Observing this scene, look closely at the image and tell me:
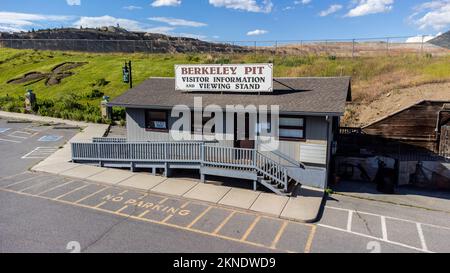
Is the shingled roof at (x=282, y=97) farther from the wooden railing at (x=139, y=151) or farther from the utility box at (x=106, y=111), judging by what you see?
the utility box at (x=106, y=111)

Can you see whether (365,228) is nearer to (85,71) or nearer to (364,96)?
(364,96)

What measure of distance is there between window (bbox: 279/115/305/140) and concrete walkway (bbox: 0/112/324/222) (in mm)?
2550

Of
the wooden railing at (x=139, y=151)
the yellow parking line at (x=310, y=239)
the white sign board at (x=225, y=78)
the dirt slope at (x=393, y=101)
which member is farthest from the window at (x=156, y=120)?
the dirt slope at (x=393, y=101)

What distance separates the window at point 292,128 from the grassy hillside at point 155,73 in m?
12.4

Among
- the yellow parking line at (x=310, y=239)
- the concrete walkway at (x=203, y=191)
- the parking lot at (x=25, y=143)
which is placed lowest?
the yellow parking line at (x=310, y=239)

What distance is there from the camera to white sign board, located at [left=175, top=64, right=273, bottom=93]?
16719mm

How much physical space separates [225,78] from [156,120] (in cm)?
449

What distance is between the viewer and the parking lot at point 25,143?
60.2 feet

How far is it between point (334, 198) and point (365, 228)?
317 cm

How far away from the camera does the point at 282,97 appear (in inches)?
645

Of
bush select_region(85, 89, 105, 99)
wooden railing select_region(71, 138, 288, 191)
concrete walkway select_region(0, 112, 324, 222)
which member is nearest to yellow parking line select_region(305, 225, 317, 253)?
concrete walkway select_region(0, 112, 324, 222)

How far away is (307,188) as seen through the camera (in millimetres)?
15297

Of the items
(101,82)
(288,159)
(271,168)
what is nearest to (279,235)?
(271,168)
